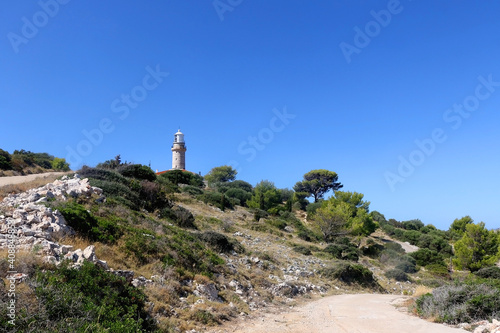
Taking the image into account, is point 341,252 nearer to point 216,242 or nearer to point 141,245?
point 216,242

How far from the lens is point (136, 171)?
2475cm

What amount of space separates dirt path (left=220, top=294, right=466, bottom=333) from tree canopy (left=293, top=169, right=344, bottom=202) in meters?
50.0

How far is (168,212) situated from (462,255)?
2707 centimetres

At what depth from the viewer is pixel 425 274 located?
25.9 metres

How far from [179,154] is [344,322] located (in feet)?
184

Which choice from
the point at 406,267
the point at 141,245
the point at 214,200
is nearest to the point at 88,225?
the point at 141,245

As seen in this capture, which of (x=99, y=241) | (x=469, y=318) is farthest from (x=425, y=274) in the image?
(x=99, y=241)

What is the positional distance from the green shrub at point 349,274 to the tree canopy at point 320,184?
1630 inches

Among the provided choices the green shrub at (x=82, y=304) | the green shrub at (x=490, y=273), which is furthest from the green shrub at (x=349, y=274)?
the green shrub at (x=82, y=304)

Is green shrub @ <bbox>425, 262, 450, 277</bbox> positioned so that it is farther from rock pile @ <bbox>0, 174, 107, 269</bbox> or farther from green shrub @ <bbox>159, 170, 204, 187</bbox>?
green shrub @ <bbox>159, 170, 204, 187</bbox>

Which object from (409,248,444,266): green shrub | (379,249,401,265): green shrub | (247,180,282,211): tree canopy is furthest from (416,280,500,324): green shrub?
(247,180,282,211): tree canopy

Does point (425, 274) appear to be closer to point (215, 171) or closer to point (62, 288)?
point (62, 288)

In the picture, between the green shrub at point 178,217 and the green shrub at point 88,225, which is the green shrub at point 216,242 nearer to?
the green shrub at point 178,217

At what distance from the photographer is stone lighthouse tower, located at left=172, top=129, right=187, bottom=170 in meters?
60.9
